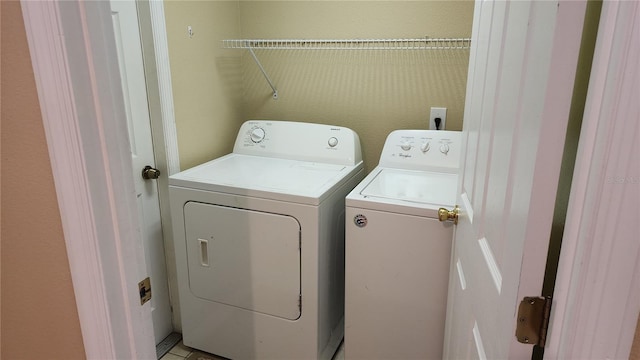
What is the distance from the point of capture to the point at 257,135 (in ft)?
7.82

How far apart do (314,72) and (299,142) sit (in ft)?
1.41

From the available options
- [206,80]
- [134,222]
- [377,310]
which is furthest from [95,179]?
[206,80]

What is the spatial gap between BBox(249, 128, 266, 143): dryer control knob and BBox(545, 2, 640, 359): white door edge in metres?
1.93

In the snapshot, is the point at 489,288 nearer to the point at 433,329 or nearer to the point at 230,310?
the point at 433,329

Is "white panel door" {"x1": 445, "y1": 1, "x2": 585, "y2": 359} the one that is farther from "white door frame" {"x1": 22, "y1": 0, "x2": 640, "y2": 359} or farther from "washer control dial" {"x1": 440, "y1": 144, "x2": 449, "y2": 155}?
"washer control dial" {"x1": 440, "y1": 144, "x2": 449, "y2": 155}

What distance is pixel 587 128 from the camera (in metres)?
0.54

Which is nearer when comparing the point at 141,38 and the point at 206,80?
the point at 141,38

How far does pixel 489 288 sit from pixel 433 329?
3.12ft

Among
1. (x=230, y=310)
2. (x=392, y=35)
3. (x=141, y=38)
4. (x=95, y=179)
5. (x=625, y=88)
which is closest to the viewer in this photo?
(x=625, y=88)

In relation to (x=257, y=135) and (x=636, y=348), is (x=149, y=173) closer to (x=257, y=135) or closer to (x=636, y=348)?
(x=257, y=135)

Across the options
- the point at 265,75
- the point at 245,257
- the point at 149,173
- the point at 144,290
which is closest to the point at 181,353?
the point at 245,257

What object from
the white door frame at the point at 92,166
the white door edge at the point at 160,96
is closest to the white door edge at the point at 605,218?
the white door frame at the point at 92,166

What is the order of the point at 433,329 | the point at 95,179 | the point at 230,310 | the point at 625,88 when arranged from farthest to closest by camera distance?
the point at 230,310 → the point at 433,329 → the point at 95,179 → the point at 625,88

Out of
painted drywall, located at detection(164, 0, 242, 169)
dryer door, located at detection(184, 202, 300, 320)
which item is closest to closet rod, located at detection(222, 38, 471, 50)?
painted drywall, located at detection(164, 0, 242, 169)
